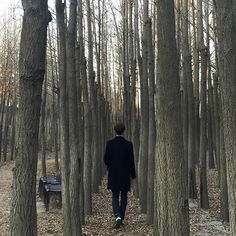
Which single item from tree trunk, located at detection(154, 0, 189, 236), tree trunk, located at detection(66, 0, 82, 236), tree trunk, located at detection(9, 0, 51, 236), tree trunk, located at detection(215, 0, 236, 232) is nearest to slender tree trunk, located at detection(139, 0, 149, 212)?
tree trunk, located at detection(66, 0, 82, 236)

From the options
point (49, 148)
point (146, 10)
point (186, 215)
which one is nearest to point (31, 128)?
point (186, 215)

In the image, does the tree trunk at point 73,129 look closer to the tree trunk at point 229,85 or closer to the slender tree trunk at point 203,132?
the tree trunk at point 229,85

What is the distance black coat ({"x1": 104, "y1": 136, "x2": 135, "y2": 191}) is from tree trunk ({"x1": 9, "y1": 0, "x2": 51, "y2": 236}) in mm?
3341

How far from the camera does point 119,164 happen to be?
6.36 meters

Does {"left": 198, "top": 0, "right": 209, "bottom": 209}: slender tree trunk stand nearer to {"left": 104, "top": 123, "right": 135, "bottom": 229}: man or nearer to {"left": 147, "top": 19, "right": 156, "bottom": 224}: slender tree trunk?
{"left": 147, "top": 19, "right": 156, "bottom": 224}: slender tree trunk

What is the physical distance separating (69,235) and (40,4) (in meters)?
3.31

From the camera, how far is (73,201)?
5.64 meters

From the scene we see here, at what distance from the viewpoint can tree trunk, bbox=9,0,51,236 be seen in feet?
9.66

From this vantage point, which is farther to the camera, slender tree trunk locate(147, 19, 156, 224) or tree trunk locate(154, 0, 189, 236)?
slender tree trunk locate(147, 19, 156, 224)

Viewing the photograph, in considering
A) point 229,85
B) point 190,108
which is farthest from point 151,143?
point 229,85

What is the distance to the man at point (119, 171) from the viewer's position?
6289mm

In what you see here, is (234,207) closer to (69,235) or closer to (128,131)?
(69,235)

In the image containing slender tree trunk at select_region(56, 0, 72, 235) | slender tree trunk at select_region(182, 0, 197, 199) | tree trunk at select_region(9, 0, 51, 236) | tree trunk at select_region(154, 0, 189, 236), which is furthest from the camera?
slender tree trunk at select_region(182, 0, 197, 199)

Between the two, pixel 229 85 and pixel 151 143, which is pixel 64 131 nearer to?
pixel 151 143
